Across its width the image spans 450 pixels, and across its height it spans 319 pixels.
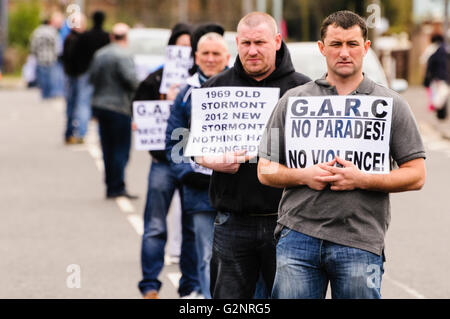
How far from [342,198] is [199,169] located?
2020mm

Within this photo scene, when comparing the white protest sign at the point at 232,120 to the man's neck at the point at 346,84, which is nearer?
the man's neck at the point at 346,84

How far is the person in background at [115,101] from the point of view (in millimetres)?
12859

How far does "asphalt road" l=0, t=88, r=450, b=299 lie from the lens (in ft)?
27.7

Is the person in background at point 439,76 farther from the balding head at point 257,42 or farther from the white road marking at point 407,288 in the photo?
the balding head at point 257,42

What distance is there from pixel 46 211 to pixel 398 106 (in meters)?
8.14

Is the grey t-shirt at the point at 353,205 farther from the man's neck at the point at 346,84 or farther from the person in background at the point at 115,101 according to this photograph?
the person in background at the point at 115,101

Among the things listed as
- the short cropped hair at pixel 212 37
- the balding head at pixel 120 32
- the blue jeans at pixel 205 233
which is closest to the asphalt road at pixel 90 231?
the blue jeans at pixel 205 233

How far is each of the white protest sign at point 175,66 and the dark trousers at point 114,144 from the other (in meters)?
4.67

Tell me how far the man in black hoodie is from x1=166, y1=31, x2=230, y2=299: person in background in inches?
35.6

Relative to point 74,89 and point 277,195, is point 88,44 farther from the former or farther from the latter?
point 277,195

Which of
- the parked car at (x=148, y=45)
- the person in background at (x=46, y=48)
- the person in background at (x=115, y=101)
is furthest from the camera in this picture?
the person in background at (x=46, y=48)

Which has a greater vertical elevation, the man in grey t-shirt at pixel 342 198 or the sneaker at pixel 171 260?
the man in grey t-shirt at pixel 342 198

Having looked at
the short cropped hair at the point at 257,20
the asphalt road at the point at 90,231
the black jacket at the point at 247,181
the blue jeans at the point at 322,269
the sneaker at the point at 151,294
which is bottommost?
the asphalt road at the point at 90,231

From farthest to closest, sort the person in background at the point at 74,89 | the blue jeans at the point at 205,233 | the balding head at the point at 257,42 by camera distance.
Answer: the person in background at the point at 74,89 → the blue jeans at the point at 205,233 → the balding head at the point at 257,42
